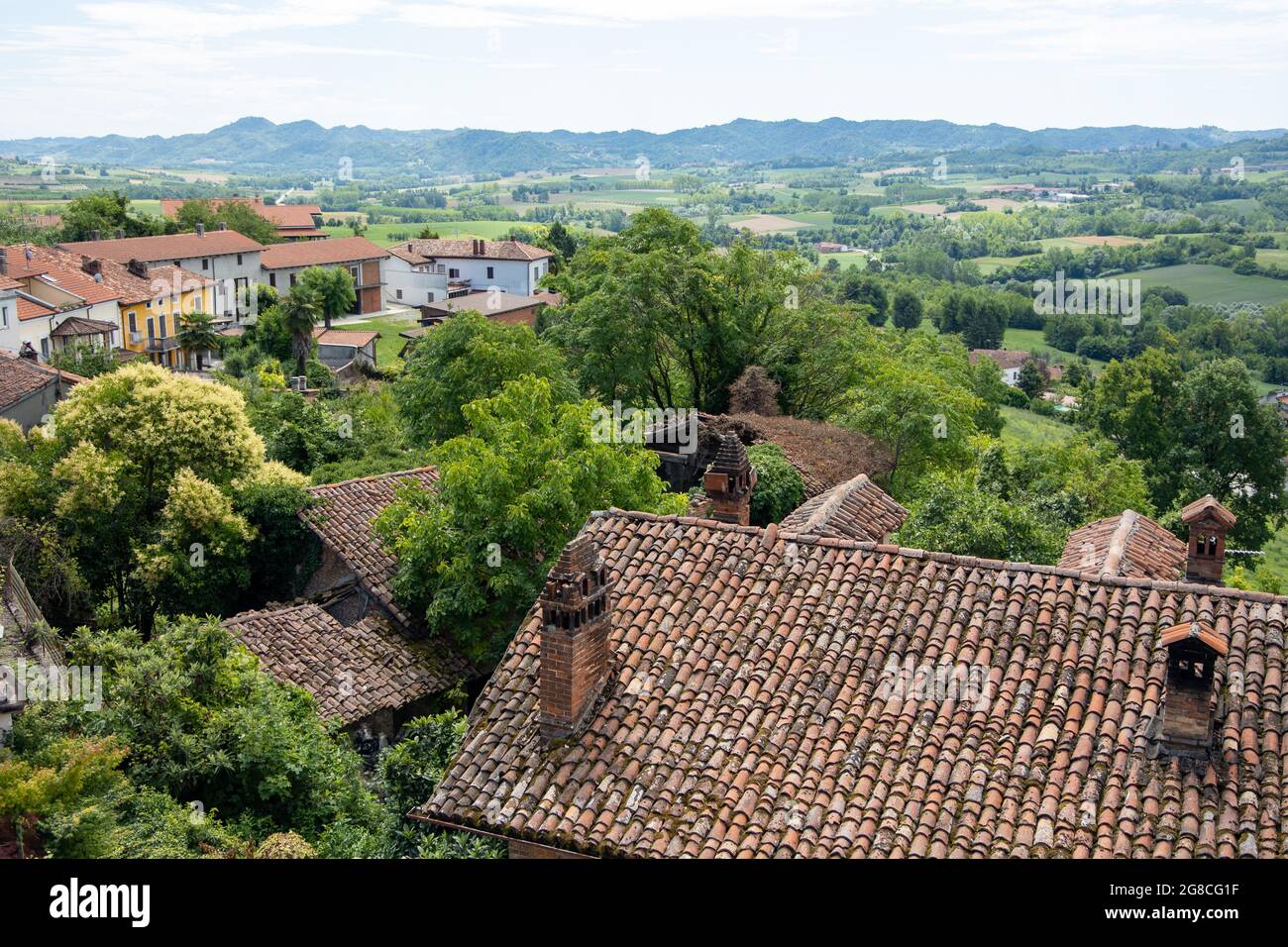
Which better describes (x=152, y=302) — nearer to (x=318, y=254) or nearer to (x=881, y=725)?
(x=318, y=254)

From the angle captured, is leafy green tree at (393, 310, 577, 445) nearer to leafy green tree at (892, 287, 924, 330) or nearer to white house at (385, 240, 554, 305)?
white house at (385, 240, 554, 305)

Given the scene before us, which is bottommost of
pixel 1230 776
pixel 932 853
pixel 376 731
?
pixel 376 731

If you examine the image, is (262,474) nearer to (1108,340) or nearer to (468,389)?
(468,389)

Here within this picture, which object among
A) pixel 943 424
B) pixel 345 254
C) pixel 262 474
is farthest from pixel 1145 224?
pixel 262 474

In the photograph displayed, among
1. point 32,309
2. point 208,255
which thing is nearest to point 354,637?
point 32,309

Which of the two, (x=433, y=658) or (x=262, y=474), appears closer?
(x=433, y=658)
